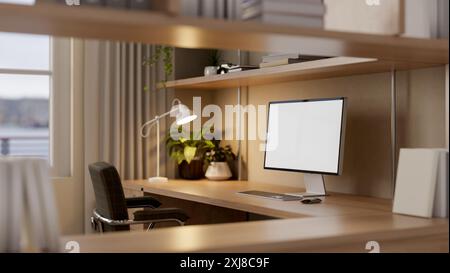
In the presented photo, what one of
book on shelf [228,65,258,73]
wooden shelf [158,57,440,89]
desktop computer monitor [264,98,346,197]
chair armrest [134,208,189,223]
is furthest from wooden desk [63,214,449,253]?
book on shelf [228,65,258,73]

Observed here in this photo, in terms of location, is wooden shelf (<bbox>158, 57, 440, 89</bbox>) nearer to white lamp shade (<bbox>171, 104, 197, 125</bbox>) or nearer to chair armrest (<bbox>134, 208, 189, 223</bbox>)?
white lamp shade (<bbox>171, 104, 197, 125</bbox>)

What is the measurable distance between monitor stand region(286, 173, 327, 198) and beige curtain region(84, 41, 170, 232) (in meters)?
1.38

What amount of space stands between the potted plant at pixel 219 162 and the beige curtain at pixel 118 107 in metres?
0.41

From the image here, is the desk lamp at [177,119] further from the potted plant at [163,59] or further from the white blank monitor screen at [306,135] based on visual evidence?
the white blank monitor screen at [306,135]

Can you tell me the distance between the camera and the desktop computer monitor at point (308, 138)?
322 centimetres

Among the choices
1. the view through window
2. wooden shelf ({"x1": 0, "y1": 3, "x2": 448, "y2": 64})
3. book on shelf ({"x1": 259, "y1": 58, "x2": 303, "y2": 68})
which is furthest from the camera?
the view through window

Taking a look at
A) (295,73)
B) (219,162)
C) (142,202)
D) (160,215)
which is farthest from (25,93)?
(295,73)

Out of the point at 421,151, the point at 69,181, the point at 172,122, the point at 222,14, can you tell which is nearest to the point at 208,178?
the point at 172,122

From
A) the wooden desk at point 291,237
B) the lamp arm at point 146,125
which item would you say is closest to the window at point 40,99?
the lamp arm at point 146,125

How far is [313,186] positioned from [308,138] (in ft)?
0.82

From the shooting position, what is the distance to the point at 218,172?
428 cm

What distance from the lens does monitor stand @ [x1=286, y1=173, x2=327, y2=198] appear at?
3.39 metres
